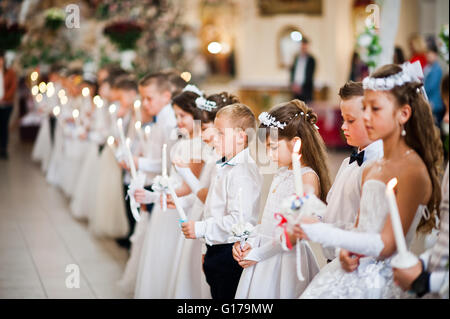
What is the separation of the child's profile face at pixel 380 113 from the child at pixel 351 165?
1.38 feet

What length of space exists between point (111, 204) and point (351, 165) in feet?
13.6

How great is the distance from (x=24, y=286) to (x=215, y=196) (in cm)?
235

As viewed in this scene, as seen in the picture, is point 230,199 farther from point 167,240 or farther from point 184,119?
point 167,240

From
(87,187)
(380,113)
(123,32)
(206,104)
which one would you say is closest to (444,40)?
(206,104)

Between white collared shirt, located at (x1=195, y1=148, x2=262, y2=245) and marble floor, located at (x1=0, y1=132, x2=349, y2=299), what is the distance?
1858mm

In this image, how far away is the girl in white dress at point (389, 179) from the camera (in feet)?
7.66

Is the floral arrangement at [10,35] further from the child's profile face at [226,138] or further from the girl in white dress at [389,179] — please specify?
the girl in white dress at [389,179]

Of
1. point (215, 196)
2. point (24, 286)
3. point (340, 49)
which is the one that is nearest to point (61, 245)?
point (24, 286)

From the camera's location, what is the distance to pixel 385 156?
2.45 meters

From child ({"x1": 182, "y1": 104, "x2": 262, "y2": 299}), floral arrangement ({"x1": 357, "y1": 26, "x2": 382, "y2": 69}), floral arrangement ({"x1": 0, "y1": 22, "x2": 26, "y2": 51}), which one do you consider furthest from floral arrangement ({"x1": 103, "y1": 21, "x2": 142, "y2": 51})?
child ({"x1": 182, "y1": 104, "x2": 262, "y2": 299})

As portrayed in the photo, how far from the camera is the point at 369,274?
243 cm

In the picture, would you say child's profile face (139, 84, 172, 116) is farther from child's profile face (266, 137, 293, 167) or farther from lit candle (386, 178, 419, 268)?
lit candle (386, 178, 419, 268)

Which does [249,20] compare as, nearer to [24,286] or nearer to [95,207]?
[95,207]

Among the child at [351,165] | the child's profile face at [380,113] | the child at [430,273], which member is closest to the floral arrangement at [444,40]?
the child at [351,165]
